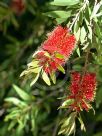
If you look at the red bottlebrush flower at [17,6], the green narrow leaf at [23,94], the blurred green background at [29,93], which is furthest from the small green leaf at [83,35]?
the red bottlebrush flower at [17,6]

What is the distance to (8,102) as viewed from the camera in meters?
2.19

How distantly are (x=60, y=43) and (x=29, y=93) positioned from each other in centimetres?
111

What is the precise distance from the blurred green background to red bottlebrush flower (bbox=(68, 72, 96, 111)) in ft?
1.68

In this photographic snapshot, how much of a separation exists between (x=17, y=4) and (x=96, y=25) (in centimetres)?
110

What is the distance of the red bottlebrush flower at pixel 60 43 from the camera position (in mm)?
1075

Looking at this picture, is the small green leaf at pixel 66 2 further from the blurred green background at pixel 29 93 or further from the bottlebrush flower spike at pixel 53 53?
the blurred green background at pixel 29 93

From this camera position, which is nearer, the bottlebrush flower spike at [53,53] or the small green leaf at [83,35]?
the bottlebrush flower spike at [53,53]

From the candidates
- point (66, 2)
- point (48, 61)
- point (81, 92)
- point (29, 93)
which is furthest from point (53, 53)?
point (29, 93)

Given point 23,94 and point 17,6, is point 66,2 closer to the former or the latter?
point 23,94

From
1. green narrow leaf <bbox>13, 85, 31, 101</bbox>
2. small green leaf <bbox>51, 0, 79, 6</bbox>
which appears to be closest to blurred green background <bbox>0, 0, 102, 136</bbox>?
green narrow leaf <bbox>13, 85, 31, 101</bbox>

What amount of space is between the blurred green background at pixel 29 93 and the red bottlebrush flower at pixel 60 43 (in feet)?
1.90

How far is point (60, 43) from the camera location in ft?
3.62

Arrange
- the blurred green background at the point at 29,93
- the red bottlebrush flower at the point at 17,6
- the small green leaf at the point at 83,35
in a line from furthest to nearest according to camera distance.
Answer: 1. the red bottlebrush flower at the point at 17,6
2. the blurred green background at the point at 29,93
3. the small green leaf at the point at 83,35

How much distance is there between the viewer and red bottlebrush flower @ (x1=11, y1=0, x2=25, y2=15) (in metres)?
2.23
